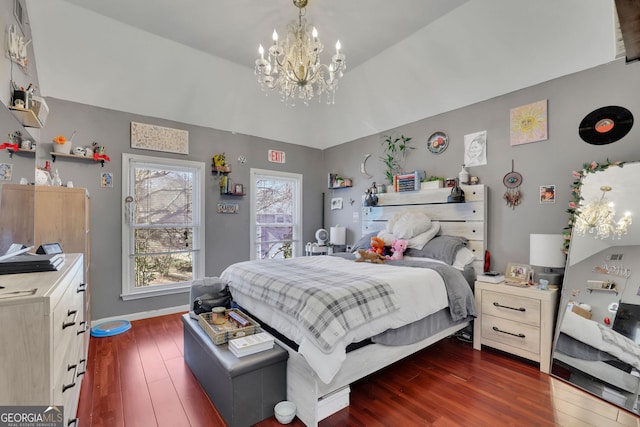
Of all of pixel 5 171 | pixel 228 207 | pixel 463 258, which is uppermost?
pixel 5 171

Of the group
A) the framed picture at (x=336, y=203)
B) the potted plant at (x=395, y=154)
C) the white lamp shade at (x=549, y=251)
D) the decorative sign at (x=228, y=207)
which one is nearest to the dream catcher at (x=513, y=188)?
the white lamp shade at (x=549, y=251)

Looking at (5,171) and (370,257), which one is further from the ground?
(5,171)

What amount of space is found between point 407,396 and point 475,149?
8.77 feet

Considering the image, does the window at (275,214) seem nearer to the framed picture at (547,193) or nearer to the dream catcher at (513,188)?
the dream catcher at (513,188)

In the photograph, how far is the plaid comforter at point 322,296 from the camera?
1.73m

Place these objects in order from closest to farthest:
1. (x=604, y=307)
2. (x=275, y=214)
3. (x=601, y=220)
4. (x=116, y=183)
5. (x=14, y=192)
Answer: (x=14, y=192)
(x=604, y=307)
(x=601, y=220)
(x=116, y=183)
(x=275, y=214)

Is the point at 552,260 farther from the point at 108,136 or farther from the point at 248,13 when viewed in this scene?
the point at 108,136

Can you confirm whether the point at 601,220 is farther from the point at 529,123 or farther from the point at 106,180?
the point at 106,180

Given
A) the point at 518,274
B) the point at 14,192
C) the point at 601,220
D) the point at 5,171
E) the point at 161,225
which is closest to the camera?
the point at 5,171

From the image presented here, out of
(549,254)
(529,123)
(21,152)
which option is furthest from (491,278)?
(21,152)

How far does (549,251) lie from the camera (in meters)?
2.50

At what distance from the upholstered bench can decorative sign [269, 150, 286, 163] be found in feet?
10.8

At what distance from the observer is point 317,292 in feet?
6.19

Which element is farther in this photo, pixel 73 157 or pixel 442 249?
pixel 73 157
